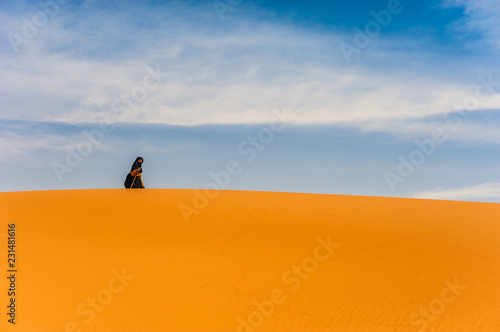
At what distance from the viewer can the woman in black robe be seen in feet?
51.2

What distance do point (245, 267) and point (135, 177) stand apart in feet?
25.0

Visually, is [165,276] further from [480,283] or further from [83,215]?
[480,283]

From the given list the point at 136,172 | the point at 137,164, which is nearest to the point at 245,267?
Answer: the point at 137,164

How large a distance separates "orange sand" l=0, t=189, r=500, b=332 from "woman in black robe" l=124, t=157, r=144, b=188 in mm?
1252

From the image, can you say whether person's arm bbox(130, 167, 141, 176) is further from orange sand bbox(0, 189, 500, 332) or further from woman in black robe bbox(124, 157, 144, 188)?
orange sand bbox(0, 189, 500, 332)

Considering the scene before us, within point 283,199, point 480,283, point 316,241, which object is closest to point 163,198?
point 283,199

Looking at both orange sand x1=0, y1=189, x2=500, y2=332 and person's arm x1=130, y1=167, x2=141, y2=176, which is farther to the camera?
person's arm x1=130, y1=167, x2=141, y2=176

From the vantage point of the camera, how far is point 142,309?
8195mm

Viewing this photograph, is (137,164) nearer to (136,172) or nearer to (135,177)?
(136,172)

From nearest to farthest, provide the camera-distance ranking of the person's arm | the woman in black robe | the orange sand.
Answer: the orange sand, the woman in black robe, the person's arm

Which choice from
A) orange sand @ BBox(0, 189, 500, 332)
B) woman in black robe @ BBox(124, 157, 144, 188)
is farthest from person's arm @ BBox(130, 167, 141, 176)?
orange sand @ BBox(0, 189, 500, 332)

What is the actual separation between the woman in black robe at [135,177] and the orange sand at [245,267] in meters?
1.25

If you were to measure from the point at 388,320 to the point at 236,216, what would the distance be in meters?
6.01

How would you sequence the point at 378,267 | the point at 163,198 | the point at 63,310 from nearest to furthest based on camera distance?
the point at 63,310 → the point at 378,267 → the point at 163,198
